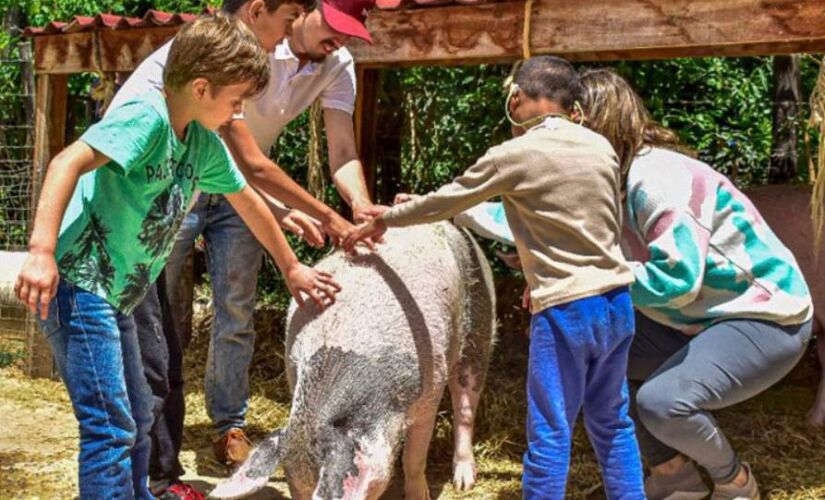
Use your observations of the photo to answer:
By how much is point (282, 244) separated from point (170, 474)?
120cm

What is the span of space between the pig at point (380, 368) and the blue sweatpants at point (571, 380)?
476 mm

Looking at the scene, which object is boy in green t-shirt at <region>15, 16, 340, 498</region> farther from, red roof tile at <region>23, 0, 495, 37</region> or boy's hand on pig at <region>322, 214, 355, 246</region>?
red roof tile at <region>23, 0, 495, 37</region>

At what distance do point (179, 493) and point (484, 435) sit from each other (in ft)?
5.54

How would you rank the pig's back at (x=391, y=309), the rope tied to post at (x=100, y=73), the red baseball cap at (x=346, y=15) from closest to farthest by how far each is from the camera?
the pig's back at (x=391, y=309)
the red baseball cap at (x=346, y=15)
the rope tied to post at (x=100, y=73)

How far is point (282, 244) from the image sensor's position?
3598 mm

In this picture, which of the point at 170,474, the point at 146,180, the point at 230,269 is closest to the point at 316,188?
the point at 230,269

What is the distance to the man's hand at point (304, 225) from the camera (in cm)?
396

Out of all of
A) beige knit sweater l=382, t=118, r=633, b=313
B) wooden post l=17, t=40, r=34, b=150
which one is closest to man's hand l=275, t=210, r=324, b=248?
beige knit sweater l=382, t=118, r=633, b=313

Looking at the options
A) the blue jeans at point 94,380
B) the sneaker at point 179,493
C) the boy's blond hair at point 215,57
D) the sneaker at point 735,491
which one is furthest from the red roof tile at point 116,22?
the sneaker at point 735,491

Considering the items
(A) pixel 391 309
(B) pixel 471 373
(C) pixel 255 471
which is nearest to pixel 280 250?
(A) pixel 391 309

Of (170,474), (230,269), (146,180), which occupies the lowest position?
(170,474)

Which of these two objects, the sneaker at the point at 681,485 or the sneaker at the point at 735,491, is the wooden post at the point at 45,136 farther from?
the sneaker at the point at 735,491

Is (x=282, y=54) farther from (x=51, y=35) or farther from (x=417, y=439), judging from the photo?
(x=51, y=35)

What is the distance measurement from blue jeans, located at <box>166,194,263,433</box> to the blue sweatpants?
1636mm
